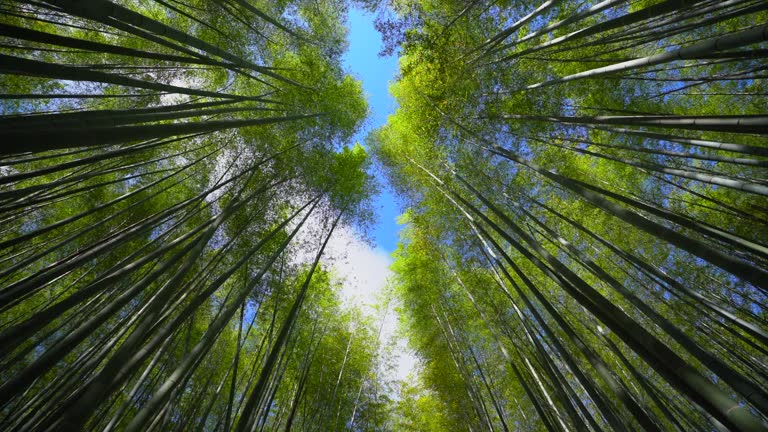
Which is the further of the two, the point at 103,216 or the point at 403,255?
the point at 403,255

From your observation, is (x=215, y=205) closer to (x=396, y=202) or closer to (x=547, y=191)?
(x=396, y=202)

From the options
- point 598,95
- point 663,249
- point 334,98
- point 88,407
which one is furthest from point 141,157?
point 663,249

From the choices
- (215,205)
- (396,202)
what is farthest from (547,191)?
(215,205)

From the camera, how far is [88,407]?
1.35 meters

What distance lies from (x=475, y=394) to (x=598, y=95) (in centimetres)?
417

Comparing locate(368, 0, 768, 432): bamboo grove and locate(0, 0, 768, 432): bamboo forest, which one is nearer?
locate(0, 0, 768, 432): bamboo forest

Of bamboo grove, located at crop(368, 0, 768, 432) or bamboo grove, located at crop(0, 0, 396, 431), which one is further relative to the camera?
bamboo grove, located at crop(368, 0, 768, 432)

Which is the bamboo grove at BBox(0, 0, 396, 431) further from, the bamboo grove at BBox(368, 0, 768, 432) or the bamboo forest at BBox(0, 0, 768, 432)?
the bamboo grove at BBox(368, 0, 768, 432)

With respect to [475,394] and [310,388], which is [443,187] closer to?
[475,394]

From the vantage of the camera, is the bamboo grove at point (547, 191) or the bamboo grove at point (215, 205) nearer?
the bamboo grove at point (215, 205)

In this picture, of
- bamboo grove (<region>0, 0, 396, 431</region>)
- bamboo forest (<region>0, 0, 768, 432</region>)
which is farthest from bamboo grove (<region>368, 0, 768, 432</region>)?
bamboo grove (<region>0, 0, 396, 431</region>)

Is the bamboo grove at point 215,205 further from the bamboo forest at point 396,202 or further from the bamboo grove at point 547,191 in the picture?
the bamboo grove at point 547,191

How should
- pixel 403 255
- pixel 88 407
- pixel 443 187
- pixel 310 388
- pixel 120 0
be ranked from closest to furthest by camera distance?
pixel 88 407
pixel 120 0
pixel 443 187
pixel 310 388
pixel 403 255

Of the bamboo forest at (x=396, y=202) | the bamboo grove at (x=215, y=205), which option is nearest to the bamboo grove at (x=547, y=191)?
the bamboo forest at (x=396, y=202)
